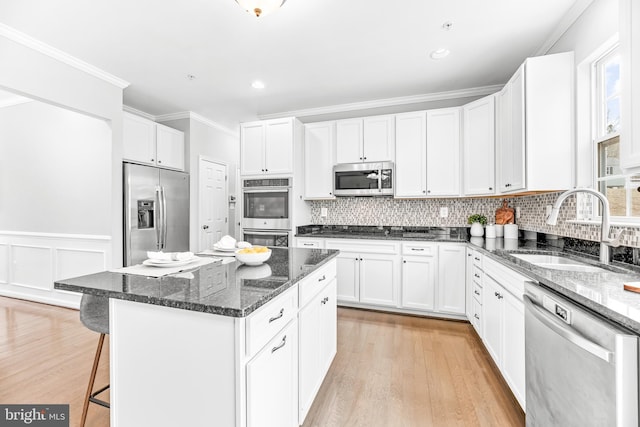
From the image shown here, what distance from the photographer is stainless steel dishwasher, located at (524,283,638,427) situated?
0.88 meters

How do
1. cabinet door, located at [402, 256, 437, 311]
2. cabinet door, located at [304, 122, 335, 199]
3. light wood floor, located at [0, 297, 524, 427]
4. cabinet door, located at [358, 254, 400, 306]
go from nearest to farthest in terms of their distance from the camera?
1. light wood floor, located at [0, 297, 524, 427]
2. cabinet door, located at [402, 256, 437, 311]
3. cabinet door, located at [358, 254, 400, 306]
4. cabinet door, located at [304, 122, 335, 199]

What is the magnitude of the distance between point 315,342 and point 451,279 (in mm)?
2015

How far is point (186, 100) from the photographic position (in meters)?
3.98

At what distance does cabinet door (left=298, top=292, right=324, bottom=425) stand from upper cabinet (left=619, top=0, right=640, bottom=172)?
1678mm

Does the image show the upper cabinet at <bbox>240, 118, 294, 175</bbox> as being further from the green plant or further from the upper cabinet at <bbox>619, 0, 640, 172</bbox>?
the upper cabinet at <bbox>619, 0, 640, 172</bbox>

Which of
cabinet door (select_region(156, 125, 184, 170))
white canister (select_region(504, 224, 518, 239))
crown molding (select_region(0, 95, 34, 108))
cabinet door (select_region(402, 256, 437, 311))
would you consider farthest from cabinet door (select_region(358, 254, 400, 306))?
crown molding (select_region(0, 95, 34, 108))

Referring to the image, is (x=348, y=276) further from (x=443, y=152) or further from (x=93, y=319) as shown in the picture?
(x=93, y=319)

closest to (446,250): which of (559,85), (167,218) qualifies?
(559,85)

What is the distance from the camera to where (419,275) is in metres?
3.28

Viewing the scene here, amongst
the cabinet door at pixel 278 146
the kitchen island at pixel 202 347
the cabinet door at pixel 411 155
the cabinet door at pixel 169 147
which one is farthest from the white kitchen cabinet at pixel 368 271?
the cabinet door at pixel 169 147

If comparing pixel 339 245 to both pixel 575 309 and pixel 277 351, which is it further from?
pixel 575 309

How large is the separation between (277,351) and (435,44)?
2.81 meters

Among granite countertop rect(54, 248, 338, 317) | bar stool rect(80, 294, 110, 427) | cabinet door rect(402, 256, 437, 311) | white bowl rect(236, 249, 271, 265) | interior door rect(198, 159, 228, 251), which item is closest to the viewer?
granite countertop rect(54, 248, 338, 317)

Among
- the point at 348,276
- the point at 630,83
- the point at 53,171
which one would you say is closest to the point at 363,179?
the point at 348,276
